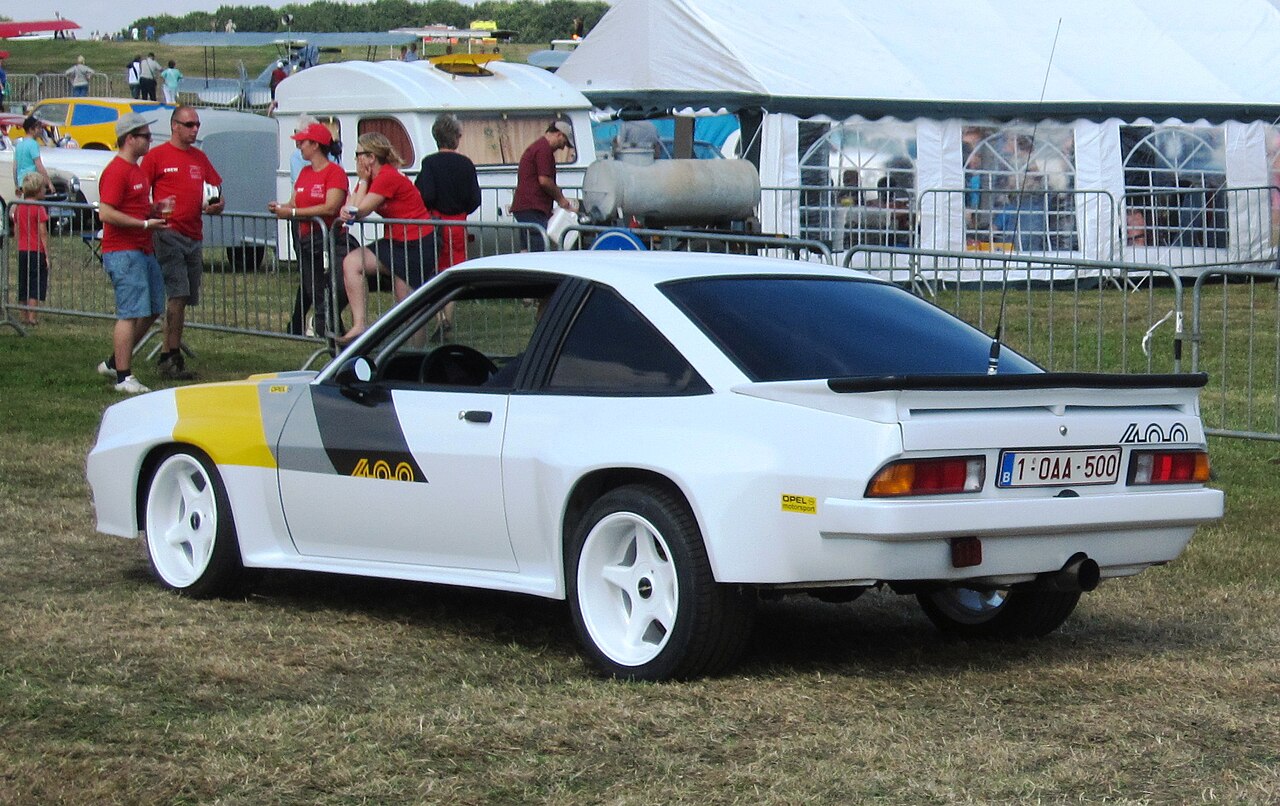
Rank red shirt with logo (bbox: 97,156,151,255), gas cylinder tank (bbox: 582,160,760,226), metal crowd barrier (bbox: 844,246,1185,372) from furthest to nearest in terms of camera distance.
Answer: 1. gas cylinder tank (bbox: 582,160,760,226)
2. red shirt with logo (bbox: 97,156,151,255)
3. metal crowd barrier (bbox: 844,246,1185,372)

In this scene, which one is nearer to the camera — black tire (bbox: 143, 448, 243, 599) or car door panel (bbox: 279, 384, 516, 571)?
car door panel (bbox: 279, 384, 516, 571)

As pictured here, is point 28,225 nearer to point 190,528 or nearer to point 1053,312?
point 1053,312

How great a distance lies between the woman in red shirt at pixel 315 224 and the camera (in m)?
13.7

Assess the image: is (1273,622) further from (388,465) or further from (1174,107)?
(1174,107)

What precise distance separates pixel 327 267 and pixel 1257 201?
1327cm

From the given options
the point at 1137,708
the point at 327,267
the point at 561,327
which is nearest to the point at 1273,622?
the point at 1137,708

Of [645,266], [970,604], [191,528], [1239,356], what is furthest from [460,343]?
[1239,356]

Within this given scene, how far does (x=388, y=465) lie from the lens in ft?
21.2

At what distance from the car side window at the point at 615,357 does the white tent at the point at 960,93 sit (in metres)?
15.5

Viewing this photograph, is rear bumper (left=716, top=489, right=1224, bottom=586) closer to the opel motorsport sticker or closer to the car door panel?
the opel motorsport sticker

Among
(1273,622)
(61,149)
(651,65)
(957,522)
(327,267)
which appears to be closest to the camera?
(957,522)

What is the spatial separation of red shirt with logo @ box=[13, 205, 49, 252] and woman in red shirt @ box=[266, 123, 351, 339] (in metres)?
2.76

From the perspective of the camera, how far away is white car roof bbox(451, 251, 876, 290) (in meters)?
6.25

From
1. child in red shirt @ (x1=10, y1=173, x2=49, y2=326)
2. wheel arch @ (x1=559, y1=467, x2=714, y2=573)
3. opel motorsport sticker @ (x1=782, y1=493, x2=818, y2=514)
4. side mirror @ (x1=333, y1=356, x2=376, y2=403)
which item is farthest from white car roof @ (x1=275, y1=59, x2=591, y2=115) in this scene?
opel motorsport sticker @ (x1=782, y1=493, x2=818, y2=514)
